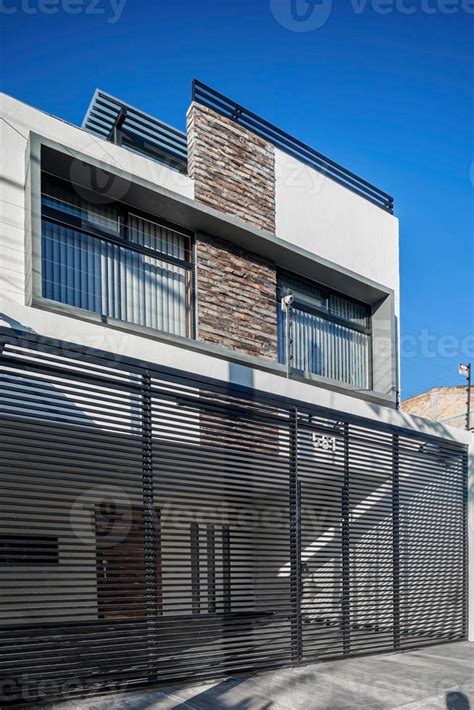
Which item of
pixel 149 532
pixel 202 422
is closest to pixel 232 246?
pixel 202 422

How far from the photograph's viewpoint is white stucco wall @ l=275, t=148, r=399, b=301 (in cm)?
1249

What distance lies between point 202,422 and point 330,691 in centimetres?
318

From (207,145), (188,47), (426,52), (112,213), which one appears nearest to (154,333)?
(112,213)

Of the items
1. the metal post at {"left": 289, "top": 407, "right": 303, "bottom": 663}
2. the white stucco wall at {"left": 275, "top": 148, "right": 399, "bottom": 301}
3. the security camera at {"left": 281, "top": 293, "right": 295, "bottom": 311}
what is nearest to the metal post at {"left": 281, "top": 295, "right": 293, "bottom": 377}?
the security camera at {"left": 281, "top": 293, "right": 295, "bottom": 311}

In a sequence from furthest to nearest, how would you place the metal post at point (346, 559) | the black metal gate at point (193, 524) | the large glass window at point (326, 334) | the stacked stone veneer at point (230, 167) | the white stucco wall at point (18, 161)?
the large glass window at point (326, 334)
the stacked stone veneer at point (230, 167)
the metal post at point (346, 559)
the white stucco wall at point (18, 161)
the black metal gate at point (193, 524)

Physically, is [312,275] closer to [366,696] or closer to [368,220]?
[368,220]

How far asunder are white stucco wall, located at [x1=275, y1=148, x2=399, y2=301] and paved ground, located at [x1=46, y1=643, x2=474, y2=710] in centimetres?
730

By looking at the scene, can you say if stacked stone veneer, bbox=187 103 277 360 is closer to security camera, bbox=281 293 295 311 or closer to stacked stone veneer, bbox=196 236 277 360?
stacked stone veneer, bbox=196 236 277 360

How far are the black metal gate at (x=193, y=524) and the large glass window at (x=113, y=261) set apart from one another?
211cm

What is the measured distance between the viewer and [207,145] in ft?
36.8

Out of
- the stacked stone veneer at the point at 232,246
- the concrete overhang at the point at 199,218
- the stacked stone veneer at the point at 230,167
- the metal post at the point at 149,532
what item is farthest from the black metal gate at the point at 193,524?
the stacked stone veneer at the point at 230,167

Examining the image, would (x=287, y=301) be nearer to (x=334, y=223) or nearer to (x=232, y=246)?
(x=232, y=246)

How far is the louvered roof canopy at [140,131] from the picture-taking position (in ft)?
40.1

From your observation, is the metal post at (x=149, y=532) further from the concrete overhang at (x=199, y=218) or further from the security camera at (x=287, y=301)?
the security camera at (x=287, y=301)
